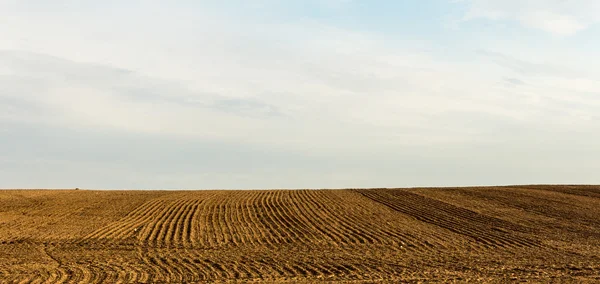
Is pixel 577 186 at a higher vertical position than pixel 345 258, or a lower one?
higher

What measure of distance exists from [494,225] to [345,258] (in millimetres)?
12843

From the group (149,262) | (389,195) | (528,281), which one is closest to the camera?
(528,281)

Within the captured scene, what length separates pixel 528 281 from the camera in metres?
18.7

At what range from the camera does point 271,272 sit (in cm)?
2056

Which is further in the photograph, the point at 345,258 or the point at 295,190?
the point at 295,190

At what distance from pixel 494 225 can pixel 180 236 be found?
46.6 feet

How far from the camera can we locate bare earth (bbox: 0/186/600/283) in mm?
20531

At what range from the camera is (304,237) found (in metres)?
29.6

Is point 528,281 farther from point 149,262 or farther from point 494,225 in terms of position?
Result: point 494,225

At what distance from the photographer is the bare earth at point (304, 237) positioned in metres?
20.5

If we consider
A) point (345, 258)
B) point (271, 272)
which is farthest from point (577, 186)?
point (271, 272)

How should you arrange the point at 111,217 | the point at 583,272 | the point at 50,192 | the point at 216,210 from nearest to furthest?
the point at 583,272 → the point at 111,217 → the point at 216,210 → the point at 50,192

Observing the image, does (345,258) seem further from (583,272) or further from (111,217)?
(111,217)

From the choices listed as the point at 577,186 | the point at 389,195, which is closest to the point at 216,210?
the point at 389,195
